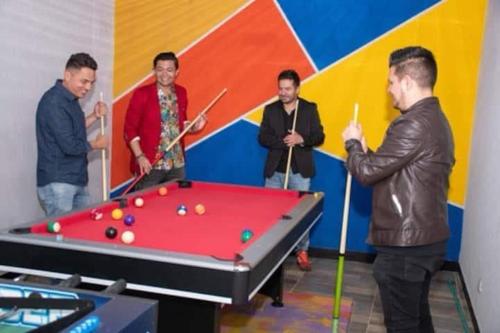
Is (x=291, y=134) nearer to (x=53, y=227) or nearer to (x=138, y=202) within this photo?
(x=138, y=202)

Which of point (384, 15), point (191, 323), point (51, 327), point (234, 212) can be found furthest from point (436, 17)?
point (51, 327)

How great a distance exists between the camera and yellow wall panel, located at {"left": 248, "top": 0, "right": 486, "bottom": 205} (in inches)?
161

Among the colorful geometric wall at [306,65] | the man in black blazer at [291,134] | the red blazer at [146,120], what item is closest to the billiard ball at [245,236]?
the man in black blazer at [291,134]

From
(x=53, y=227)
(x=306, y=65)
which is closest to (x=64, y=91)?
(x=53, y=227)

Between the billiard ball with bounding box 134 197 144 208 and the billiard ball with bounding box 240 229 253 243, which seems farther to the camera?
the billiard ball with bounding box 134 197 144 208

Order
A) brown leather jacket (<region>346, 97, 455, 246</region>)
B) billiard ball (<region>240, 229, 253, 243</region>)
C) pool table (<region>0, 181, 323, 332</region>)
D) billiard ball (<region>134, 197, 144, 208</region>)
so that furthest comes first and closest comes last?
billiard ball (<region>134, 197, 144, 208</region>), billiard ball (<region>240, 229, 253, 243</region>), brown leather jacket (<region>346, 97, 455, 246</region>), pool table (<region>0, 181, 323, 332</region>)

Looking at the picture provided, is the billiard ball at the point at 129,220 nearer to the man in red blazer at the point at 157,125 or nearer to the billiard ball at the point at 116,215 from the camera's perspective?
the billiard ball at the point at 116,215

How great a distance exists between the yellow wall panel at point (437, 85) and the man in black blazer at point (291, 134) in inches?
12.5

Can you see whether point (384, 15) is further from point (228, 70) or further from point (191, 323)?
point (191, 323)

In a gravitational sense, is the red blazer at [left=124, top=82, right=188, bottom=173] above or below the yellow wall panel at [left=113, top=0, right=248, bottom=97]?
below

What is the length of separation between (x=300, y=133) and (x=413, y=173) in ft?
6.58

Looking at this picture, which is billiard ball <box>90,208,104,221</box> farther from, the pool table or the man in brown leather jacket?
the man in brown leather jacket

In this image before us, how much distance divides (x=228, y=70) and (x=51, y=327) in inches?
152

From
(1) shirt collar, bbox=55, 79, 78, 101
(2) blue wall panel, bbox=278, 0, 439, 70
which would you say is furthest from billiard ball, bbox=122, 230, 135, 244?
(2) blue wall panel, bbox=278, 0, 439, 70
